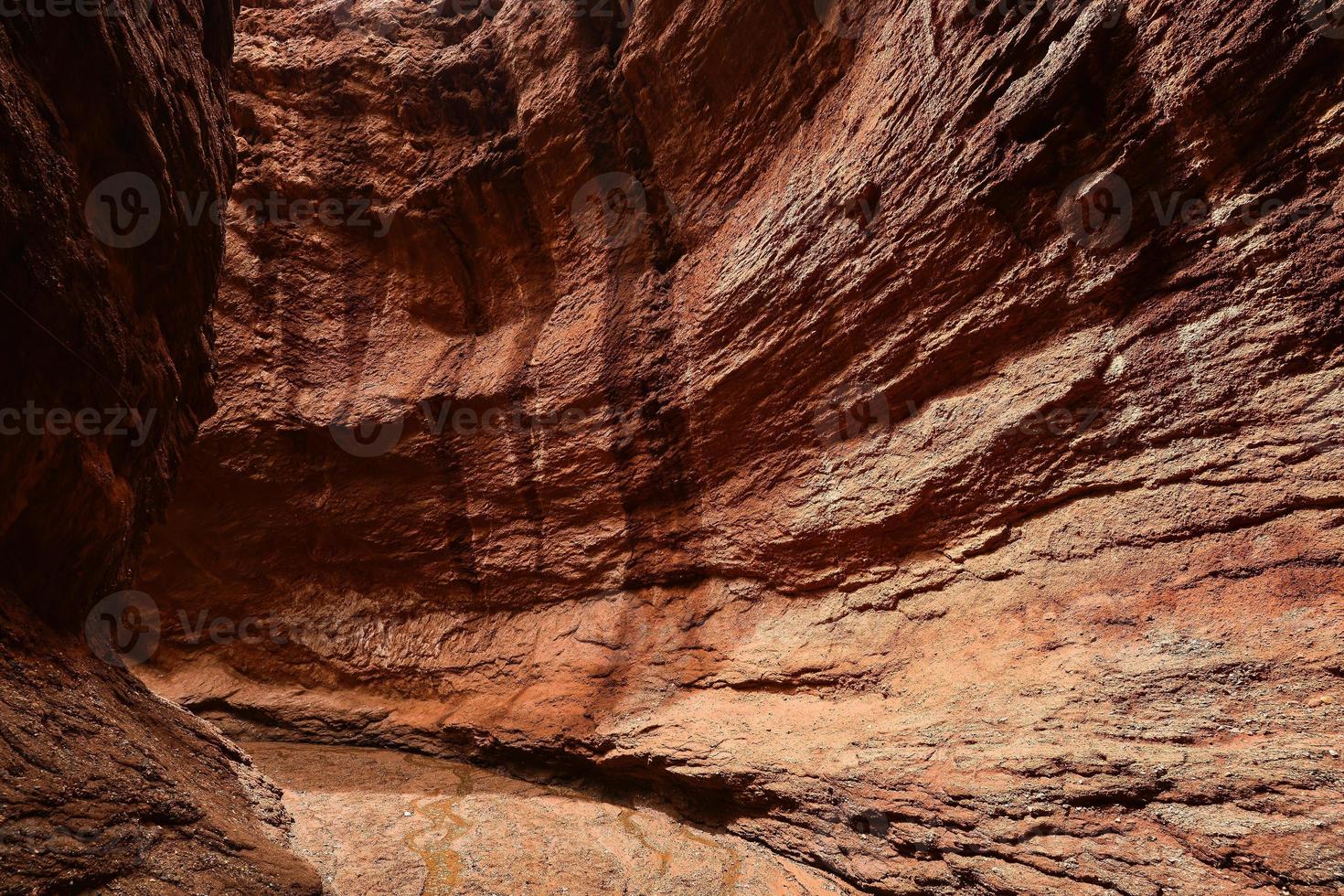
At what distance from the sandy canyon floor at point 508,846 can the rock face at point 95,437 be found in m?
0.62

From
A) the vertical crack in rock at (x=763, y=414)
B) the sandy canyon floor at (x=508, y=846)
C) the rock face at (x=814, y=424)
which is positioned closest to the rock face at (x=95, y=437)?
the vertical crack in rock at (x=763, y=414)

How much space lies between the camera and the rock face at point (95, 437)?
256 cm

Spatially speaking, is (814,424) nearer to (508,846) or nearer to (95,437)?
(508,846)

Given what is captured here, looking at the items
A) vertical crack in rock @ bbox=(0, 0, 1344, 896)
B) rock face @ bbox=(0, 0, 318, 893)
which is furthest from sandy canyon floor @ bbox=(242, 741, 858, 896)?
rock face @ bbox=(0, 0, 318, 893)

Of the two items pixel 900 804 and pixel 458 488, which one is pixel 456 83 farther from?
pixel 900 804

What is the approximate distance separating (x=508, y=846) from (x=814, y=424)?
4.61 metres

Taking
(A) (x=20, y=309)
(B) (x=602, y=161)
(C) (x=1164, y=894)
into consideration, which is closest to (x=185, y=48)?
(A) (x=20, y=309)

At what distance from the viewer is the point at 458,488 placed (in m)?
8.96

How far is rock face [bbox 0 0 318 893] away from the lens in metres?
2.56

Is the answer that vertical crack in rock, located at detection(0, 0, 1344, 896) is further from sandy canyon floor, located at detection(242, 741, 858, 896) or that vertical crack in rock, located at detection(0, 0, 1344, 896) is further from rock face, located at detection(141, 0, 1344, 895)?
sandy canyon floor, located at detection(242, 741, 858, 896)

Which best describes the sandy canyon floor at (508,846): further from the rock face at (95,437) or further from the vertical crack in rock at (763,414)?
the rock face at (95,437)

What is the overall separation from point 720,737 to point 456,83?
1049 centimetres

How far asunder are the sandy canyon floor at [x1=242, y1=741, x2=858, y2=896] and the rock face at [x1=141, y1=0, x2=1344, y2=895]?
418 millimetres

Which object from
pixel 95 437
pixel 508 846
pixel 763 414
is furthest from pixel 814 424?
pixel 95 437
